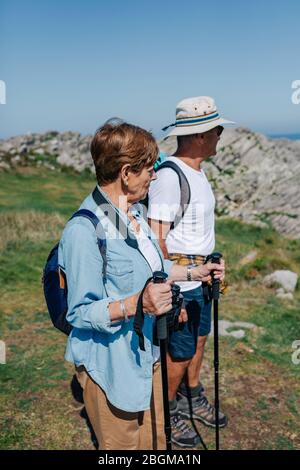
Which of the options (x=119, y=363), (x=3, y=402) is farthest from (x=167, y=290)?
(x=3, y=402)

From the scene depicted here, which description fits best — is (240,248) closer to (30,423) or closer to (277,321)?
(277,321)

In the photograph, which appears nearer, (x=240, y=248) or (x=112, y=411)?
(x=112, y=411)

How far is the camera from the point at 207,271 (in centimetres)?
363

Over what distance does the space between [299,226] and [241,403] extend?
17.0m

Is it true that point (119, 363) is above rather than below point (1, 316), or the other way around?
above

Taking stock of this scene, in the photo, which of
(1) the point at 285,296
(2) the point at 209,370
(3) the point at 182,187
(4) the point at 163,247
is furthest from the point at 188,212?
(1) the point at 285,296

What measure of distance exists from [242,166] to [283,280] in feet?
78.5

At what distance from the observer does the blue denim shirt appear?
243cm

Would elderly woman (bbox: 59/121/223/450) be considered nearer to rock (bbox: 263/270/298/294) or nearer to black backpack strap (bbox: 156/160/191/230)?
black backpack strap (bbox: 156/160/191/230)

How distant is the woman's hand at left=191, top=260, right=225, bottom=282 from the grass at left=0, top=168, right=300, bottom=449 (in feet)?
5.69

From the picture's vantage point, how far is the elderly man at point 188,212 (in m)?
3.62

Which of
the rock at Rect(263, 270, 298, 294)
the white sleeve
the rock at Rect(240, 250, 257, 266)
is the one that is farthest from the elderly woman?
the rock at Rect(240, 250, 257, 266)

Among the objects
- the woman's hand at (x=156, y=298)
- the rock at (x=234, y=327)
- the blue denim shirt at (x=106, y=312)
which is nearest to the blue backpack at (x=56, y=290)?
the blue denim shirt at (x=106, y=312)

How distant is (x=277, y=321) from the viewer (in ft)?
23.4
